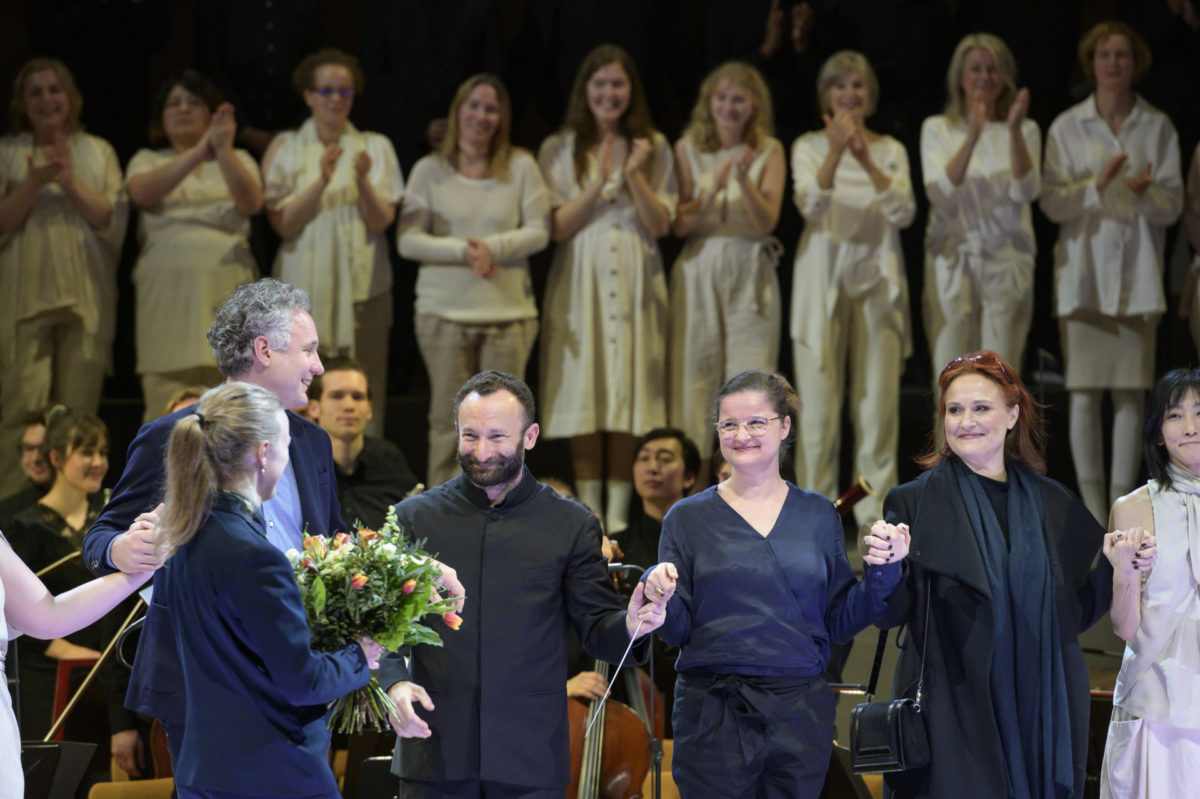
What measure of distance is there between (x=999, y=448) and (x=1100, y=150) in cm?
391

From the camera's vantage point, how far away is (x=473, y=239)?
6.22 m

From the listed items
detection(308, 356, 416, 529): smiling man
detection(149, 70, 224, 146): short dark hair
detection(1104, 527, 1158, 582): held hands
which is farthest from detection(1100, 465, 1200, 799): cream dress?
detection(149, 70, 224, 146): short dark hair

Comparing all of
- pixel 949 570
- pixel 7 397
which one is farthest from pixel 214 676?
pixel 7 397

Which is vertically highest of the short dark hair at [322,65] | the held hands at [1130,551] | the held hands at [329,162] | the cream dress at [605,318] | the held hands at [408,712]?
the short dark hair at [322,65]

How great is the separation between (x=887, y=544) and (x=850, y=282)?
143 inches

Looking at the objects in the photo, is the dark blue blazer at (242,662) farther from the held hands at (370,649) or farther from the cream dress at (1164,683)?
the cream dress at (1164,683)

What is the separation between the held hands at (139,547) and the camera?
8.02ft

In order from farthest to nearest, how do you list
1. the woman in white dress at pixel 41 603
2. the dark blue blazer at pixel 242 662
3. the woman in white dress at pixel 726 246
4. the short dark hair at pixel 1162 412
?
the woman in white dress at pixel 726 246 → the short dark hair at pixel 1162 412 → the woman in white dress at pixel 41 603 → the dark blue blazer at pixel 242 662

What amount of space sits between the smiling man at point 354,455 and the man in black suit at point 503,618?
171 centimetres

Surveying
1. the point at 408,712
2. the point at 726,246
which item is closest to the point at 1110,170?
the point at 726,246

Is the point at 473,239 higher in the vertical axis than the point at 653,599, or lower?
higher

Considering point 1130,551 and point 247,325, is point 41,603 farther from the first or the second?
point 1130,551

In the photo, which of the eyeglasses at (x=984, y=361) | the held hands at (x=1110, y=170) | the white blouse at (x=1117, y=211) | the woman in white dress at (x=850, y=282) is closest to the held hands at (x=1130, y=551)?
the eyeglasses at (x=984, y=361)

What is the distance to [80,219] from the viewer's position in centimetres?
627
